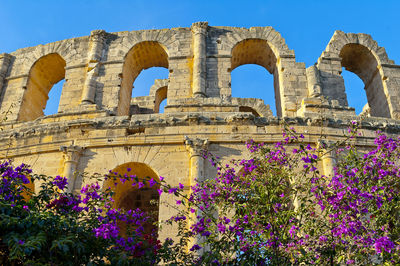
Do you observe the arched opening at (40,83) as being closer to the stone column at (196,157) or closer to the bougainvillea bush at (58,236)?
the stone column at (196,157)

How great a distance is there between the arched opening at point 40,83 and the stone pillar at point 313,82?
7.97 meters

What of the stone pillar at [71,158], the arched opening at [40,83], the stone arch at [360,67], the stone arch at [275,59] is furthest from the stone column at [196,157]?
the arched opening at [40,83]

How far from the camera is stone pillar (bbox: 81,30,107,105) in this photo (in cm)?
1151

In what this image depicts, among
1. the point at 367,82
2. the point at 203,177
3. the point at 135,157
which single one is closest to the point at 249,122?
the point at 203,177

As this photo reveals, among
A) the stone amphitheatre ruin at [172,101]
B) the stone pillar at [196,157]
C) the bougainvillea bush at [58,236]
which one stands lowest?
the bougainvillea bush at [58,236]

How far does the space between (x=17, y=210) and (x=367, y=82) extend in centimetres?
1137

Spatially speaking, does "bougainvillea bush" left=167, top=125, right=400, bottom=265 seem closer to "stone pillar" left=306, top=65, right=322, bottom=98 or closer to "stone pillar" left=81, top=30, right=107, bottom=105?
"stone pillar" left=306, top=65, right=322, bottom=98

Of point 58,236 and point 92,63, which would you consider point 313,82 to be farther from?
point 58,236

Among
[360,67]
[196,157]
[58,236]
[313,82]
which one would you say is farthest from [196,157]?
[360,67]

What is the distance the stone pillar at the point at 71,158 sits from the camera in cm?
952

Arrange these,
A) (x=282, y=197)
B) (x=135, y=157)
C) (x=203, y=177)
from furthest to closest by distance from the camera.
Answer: (x=135, y=157), (x=203, y=177), (x=282, y=197)

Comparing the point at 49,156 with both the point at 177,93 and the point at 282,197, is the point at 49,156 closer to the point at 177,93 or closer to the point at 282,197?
the point at 177,93

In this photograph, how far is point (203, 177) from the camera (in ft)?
29.9

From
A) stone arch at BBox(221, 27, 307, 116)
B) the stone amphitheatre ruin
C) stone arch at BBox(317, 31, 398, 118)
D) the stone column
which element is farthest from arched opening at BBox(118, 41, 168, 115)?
stone arch at BBox(317, 31, 398, 118)
